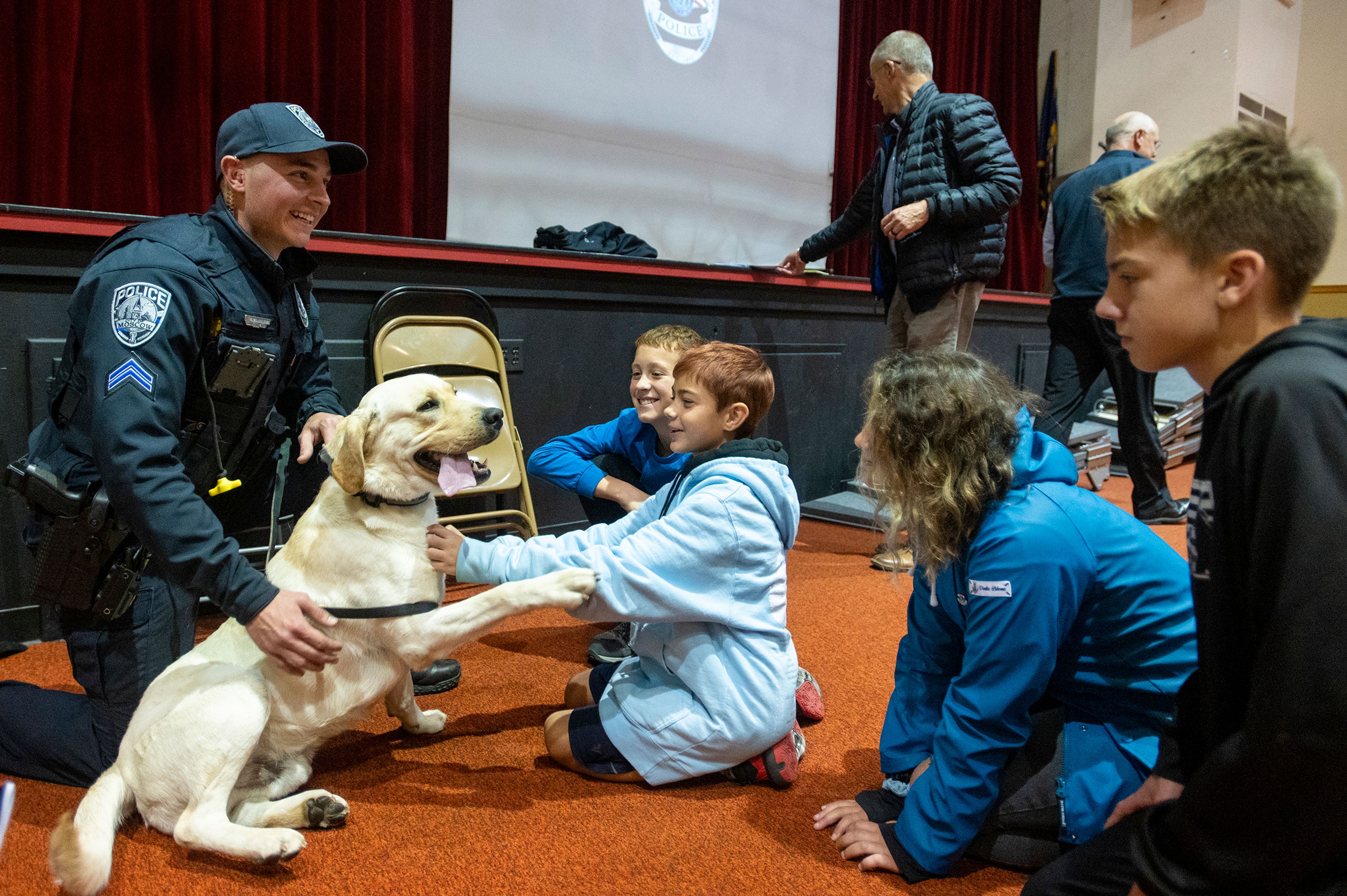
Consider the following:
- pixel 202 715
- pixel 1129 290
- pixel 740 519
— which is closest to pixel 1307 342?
pixel 1129 290

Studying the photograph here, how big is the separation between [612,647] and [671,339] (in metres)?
0.97

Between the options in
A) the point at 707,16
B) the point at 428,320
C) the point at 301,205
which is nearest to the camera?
the point at 301,205

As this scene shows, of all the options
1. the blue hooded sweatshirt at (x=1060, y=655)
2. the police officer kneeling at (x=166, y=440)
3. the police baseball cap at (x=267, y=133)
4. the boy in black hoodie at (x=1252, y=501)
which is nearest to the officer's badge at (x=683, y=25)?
the police officer kneeling at (x=166, y=440)

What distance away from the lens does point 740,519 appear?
1.64 meters

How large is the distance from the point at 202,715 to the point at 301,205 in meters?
1.08

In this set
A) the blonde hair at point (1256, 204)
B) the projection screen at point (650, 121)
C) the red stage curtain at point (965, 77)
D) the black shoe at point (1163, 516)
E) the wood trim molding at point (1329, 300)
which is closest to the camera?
the blonde hair at point (1256, 204)

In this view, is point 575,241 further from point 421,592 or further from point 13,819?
point 13,819

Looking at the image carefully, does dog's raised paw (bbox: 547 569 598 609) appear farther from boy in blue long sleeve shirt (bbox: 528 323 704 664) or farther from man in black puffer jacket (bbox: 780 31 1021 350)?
man in black puffer jacket (bbox: 780 31 1021 350)

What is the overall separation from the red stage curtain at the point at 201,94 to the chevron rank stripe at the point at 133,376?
2.22 m

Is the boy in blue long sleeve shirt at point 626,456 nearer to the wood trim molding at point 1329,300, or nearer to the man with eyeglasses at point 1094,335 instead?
the man with eyeglasses at point 1094,335

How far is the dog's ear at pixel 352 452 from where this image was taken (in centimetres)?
162

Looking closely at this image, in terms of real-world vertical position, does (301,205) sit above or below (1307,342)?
above

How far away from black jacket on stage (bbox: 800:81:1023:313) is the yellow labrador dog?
2.12 m

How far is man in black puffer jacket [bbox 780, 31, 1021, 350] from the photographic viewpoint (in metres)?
3.20
